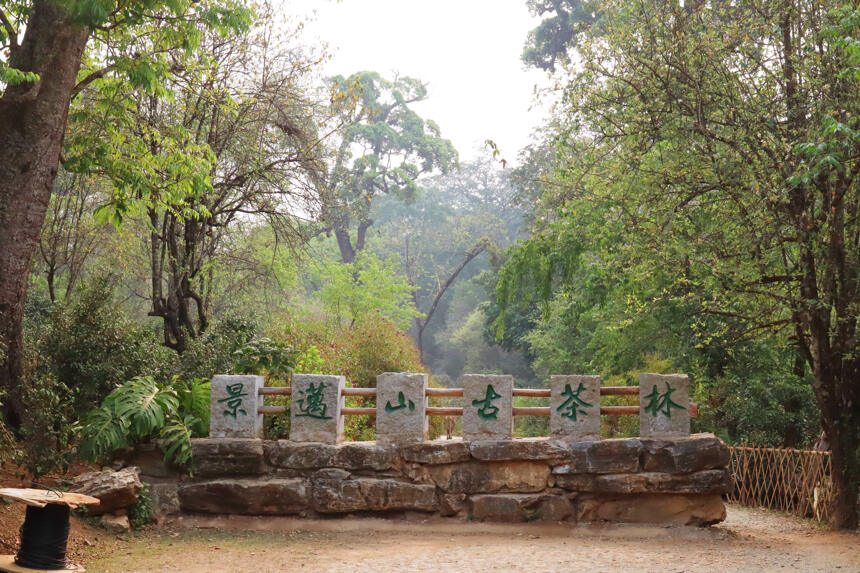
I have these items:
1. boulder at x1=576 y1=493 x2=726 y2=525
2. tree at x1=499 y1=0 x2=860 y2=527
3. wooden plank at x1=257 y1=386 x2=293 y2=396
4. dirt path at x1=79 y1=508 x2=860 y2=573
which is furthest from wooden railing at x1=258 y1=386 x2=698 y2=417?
tree at x1=499 y1=0 x2=860 y2=527

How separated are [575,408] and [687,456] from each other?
4.18 feet

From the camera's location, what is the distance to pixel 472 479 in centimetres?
859

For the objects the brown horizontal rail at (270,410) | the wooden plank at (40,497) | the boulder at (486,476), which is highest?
the brown horizontal rail at (270,410)

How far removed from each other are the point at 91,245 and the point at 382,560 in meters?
13.4

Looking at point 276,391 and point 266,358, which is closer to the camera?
point 276,391

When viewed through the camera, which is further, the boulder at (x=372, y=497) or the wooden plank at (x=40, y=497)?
the boulder at (x=372, y=497)

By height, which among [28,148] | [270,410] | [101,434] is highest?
[28,148]

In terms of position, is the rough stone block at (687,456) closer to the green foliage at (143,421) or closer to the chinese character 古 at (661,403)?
the chinese character 古 at (661,403)

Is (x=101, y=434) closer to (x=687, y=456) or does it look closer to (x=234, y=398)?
(x=234, y=398)

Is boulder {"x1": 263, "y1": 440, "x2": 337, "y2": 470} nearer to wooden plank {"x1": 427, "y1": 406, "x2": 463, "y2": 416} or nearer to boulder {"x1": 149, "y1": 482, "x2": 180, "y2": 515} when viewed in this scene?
boulder {"x1": 149, "y1": 482, "x2": 180, "y2": 515}

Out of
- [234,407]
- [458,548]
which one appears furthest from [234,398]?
[458,548]

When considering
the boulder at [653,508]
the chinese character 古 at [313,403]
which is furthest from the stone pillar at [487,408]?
the chinese character 古 at [313,403]

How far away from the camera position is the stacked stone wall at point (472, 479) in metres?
8.38

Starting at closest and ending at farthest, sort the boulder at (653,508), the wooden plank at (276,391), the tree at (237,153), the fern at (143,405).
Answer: the fern at (143,405) < the boulder at (653,508) < the wooden plank at (276,391) < the tree at (237,153)
